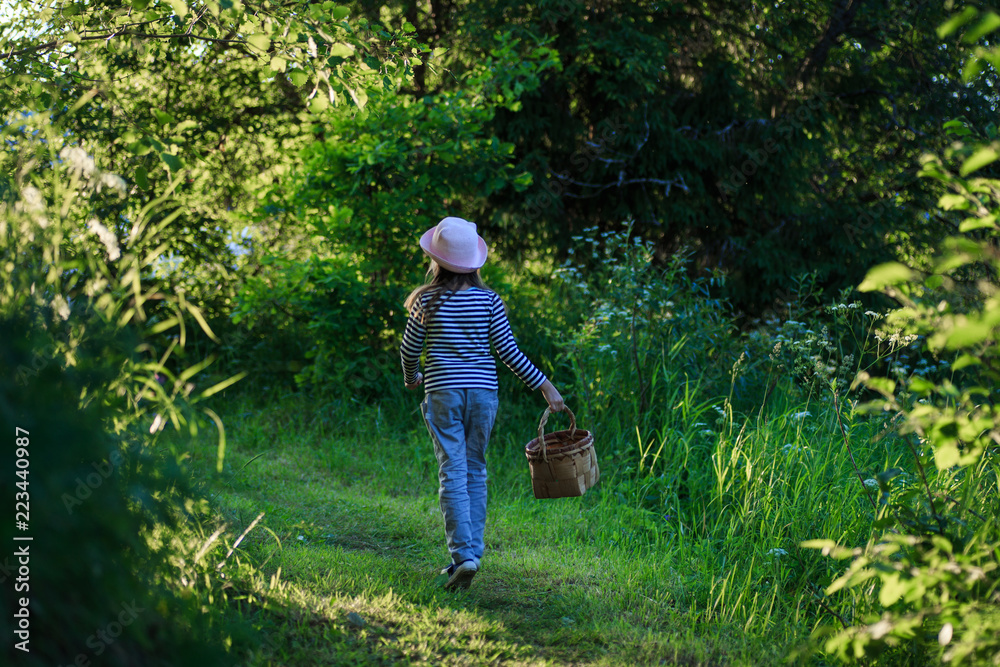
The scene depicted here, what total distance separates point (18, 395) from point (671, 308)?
4768mm

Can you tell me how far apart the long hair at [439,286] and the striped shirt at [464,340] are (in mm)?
19

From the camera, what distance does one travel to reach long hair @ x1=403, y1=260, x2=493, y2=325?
3.79 m

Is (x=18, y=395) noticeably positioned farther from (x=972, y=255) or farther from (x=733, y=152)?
(x=733, y=152)

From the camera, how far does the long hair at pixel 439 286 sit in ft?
12.4

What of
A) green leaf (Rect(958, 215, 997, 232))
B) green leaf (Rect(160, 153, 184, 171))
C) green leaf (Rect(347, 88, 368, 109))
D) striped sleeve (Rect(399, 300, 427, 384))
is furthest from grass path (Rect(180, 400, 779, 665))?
green leaf (Rect(958, 215, 997, 232))

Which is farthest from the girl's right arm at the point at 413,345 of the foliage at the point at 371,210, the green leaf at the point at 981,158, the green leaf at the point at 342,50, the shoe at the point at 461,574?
the foliage at the point at 371,210

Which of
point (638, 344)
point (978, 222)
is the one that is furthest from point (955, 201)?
point (638, 344)

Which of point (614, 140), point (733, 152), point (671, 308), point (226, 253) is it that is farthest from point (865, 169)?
point (226, 253)

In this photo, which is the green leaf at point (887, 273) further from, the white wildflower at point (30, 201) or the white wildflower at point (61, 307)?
the white wildflower at point (30, 201)

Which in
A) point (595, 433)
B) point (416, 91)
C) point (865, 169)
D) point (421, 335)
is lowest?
point (595, 433)

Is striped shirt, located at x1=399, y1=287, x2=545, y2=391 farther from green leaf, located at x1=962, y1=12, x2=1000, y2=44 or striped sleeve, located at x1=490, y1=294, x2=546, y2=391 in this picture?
green leaf, located at x1=962, y1=12, x2=1000, y2=44

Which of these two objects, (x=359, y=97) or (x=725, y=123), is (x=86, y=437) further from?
(x=725, y=123)

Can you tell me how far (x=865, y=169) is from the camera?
9.84 m

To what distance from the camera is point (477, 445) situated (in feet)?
12.7
